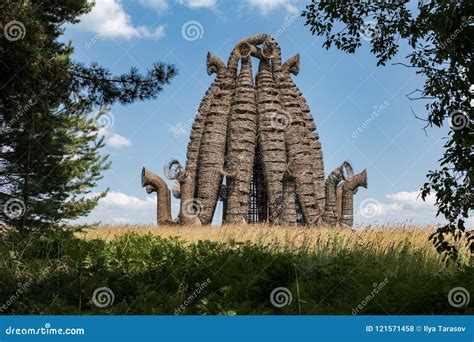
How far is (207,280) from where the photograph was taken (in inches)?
283

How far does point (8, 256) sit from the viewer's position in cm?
866

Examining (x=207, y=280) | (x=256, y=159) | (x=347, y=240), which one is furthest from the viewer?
(x=256, y=159)

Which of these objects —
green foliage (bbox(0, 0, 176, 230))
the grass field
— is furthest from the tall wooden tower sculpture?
the grass field

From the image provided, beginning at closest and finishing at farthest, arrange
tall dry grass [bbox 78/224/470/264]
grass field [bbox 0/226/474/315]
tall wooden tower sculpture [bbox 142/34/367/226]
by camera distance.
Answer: grass field [bbox 0/226/474/315] < tall dry grass [bbox 78/224/470/264] < tall wooden tower sculpture [bbox 142/34/367/226]

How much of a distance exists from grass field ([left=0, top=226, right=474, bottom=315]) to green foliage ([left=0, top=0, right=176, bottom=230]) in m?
3.58

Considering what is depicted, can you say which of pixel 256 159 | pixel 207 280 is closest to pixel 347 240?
pixel 207 280

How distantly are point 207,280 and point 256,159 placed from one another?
14.6 m

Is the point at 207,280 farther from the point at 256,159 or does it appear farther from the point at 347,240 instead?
the point at 256,159

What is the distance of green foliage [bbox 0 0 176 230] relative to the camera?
10641 mm

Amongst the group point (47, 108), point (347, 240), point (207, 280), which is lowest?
point (207, 280)

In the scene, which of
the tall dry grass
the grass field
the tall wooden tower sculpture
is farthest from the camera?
the tall wooden tower sculpture

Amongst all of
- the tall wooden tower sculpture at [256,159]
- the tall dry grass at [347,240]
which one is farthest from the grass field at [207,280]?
the tall wooden tower sculpture at [256,159]

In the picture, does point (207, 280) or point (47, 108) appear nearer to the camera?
point (207, 280)

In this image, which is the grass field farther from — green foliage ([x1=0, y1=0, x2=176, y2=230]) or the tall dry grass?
green foliage ([x1=0, y1=0, x2=176, y2=230])
